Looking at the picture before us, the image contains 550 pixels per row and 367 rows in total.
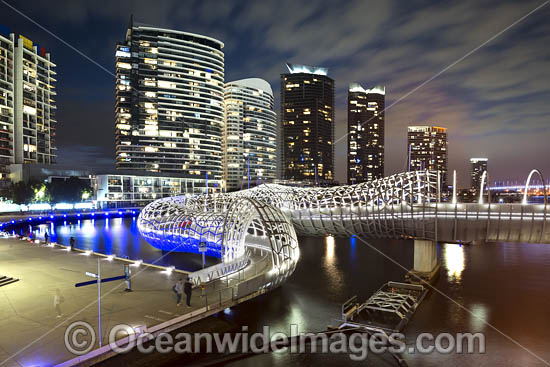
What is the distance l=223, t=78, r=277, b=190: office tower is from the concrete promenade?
140860mm

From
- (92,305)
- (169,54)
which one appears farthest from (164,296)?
(169,54)

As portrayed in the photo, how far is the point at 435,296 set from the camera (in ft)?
78.6

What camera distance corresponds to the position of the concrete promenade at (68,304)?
474 inches

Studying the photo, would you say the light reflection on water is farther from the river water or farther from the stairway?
the stairway

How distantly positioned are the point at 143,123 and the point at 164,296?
120 meters

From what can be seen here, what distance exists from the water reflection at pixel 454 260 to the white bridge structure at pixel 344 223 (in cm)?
205

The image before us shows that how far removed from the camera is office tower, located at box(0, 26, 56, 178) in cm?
9656

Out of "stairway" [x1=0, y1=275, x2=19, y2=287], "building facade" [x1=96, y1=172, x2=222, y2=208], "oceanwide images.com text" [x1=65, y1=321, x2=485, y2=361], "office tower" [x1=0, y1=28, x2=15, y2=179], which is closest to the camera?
"oceanwide images.com text" [x1=65, y1=321, x2=485, y2=361]

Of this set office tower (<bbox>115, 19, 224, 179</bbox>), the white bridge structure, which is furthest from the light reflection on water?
office tower (<bbox>115, 19, 224, 179</bbox>)

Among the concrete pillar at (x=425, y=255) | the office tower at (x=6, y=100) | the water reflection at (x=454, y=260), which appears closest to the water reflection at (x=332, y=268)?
the concrete pillar at (x=425, y=255)

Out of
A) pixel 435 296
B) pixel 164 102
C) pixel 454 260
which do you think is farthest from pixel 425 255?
pixel 164 102

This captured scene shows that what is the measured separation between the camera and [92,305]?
15797mm

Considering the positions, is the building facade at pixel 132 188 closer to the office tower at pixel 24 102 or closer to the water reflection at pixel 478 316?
the office tower at pixel 24 102

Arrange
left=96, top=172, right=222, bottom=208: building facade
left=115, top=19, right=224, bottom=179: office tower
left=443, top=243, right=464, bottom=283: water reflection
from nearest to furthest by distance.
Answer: left=443, top=243, right=464, bottom=283: water reflection → left=96, top=172, right=222, bottom=208: building facade → left=115, top=19, right=224, bottom=179: office tower
